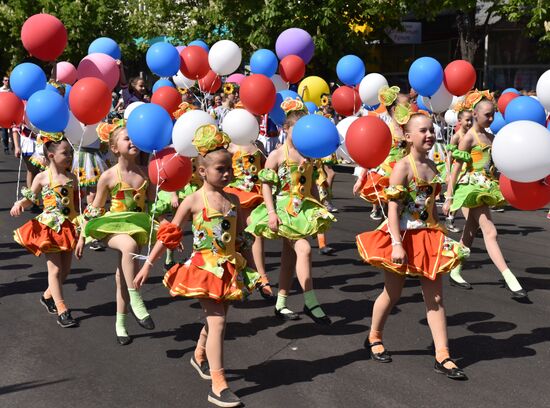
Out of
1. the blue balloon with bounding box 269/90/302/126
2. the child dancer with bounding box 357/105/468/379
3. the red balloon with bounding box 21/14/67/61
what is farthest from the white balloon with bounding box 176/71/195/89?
the child dancer with bounding box 357/105/468/379

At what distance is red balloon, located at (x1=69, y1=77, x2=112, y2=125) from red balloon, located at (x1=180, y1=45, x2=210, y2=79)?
4.05 metres

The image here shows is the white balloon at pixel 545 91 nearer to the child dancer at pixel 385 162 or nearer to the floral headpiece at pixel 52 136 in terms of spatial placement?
the child dancer at pixel 385 162

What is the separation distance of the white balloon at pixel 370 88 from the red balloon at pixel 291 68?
84 centimetres

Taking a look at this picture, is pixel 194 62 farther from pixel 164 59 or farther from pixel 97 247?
pixel 97 247

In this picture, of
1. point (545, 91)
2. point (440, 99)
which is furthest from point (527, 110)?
point (440, 99)

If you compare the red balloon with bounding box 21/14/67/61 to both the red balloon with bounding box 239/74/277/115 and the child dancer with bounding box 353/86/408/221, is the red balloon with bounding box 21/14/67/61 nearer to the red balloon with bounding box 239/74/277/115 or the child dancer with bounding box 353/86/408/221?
the red balloon with bounding box 239/74/277/115

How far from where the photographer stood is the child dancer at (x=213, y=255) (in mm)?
4840

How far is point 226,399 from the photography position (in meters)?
4.74

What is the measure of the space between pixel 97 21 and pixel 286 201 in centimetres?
2840

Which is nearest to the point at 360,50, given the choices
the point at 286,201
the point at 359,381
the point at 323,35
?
the point at 323,35

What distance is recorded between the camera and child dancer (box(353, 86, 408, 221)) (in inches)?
276

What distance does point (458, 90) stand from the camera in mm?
8664

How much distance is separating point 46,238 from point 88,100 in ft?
3.93

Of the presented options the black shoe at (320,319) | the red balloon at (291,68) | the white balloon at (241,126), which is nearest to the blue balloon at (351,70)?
the red balloon at (291,68)
